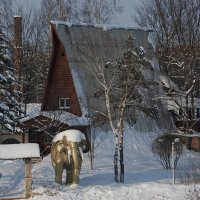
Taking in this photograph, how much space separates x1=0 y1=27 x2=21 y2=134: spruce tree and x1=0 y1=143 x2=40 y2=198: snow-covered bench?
10588 millimetres

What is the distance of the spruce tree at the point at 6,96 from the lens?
2561 centimetres

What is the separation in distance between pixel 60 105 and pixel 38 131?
3327mm

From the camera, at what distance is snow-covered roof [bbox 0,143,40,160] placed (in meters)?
14.3

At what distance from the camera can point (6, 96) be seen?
2659cm

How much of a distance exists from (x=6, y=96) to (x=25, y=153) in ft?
41.3

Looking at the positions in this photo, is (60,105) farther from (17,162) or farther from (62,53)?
(17,162)

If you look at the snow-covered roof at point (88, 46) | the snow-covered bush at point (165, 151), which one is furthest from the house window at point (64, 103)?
the snow-covered bush at point (165, 151)

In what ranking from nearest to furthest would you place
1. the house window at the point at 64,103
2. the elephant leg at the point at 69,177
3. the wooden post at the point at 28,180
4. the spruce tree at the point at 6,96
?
1. the wooden post at the point at 28,180
2. the elephant leg at the point at 69,177
3. the spruce tree at the point at 6,96
4. the house window at the point at 64,103

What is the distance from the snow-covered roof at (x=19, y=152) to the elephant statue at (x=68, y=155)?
6.47 feet

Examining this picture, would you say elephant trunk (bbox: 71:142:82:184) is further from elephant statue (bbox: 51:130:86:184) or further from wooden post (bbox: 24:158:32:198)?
wooden post (bbox: 24:158:32:198)

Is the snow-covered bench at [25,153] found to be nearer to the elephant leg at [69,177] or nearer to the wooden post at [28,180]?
the wooden post at [28,180]

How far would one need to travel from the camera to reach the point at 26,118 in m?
26.9

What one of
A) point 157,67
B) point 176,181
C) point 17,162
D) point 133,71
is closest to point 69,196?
point 176,181

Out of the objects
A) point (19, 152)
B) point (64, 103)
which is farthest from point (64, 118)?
point (19, 152)
